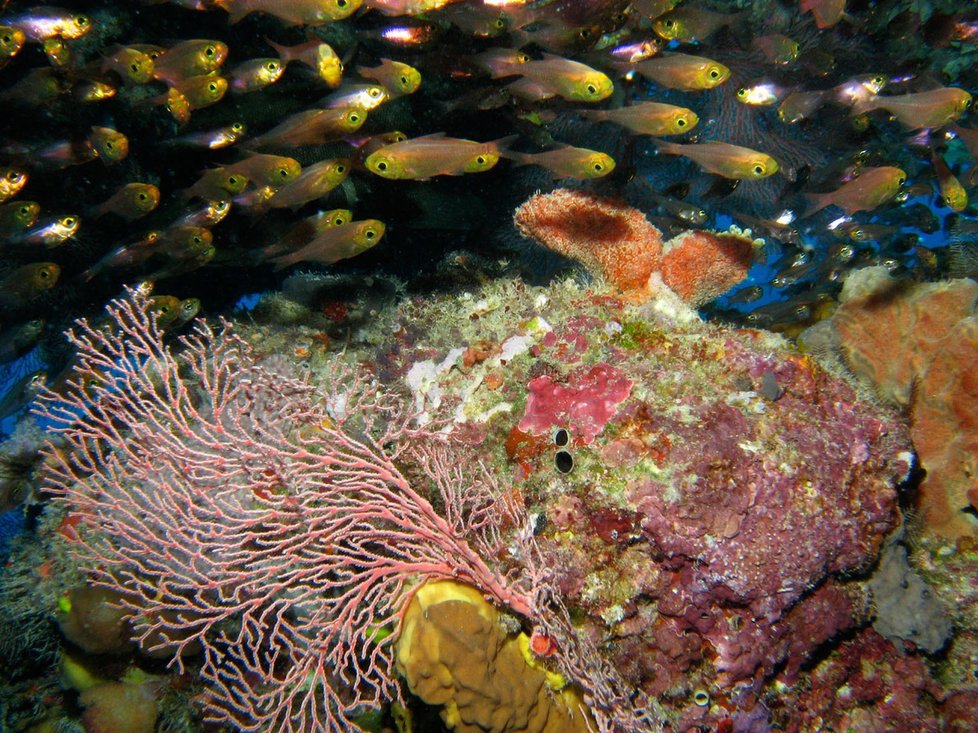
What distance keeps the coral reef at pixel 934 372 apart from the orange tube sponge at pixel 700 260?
1.55 m

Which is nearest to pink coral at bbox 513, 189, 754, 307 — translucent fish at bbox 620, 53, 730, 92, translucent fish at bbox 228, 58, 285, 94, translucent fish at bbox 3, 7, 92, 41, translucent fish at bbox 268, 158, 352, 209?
translucent fish at bbox 620, 53, 730, 92

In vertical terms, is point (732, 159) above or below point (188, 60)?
below

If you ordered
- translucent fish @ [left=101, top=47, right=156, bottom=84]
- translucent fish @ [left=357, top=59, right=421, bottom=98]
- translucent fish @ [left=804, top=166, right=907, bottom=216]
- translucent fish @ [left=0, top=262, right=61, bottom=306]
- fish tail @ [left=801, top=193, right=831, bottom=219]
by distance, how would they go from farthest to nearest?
fish tail @ [left=801, top=193, right=831, bottom=219] < translucent fish @ [left=0, top=262, right=61, bottom=306] < translucent fish @ [left=804, top=166, right=907, bottom=216] < translucent fish @ [left=101, top=47, right=156, bottom=84] < translucent fish @ [left=357, top=59, right=421, bottom=98]

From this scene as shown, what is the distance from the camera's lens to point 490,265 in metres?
5.77

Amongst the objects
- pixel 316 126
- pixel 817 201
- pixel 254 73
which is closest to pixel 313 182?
pixel 316 126

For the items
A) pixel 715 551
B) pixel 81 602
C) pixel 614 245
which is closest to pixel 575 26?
pixel 614 245

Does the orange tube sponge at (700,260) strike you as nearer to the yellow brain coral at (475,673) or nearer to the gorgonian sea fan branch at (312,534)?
the gorgonian sea fan branch at (312,534)

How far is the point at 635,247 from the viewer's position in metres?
4.46

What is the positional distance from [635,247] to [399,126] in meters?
3.32

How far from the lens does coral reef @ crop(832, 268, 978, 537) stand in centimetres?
439

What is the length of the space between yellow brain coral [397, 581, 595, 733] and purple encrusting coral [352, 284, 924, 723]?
42 centimetres

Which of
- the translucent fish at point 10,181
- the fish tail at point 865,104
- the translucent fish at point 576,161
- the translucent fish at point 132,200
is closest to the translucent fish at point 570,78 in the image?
the translucent fish at point 576,161

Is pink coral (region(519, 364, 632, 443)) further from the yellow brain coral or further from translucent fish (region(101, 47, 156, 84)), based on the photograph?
translucent fish (region(101, 47, 156, 84))

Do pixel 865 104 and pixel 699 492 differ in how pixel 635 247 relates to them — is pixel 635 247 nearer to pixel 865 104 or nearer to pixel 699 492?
pixel 699 492
